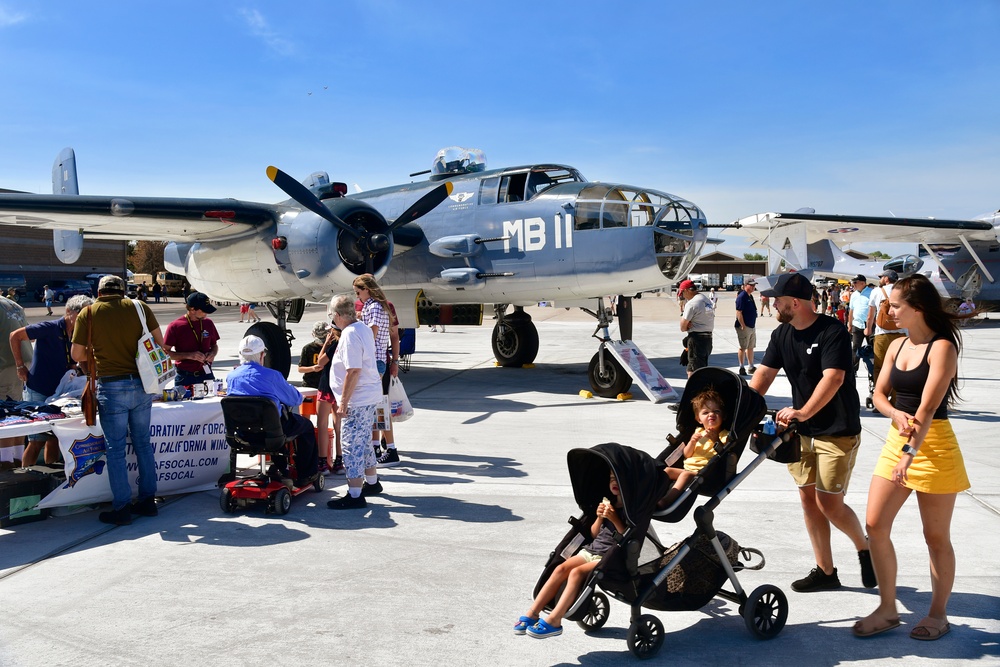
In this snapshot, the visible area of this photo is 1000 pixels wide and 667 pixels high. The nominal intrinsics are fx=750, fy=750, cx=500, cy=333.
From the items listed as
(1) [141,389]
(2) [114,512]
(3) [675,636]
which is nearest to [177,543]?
(2) [114,512]

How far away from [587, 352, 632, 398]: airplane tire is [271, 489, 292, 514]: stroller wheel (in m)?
6.52

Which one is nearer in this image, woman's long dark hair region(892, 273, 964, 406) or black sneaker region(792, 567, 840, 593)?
woman's long dark hair region(892, 273, 964, 406)

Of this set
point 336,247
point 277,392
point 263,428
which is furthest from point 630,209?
point 263,428

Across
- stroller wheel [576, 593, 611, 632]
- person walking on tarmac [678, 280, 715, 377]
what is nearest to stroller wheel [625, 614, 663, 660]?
stroller wheel [576, 593, 611, 632]

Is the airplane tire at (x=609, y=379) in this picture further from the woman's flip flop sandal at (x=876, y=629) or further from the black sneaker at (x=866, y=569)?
the woman's flip flop sandal at (x=876, y=629)

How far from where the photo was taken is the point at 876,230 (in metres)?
25.9

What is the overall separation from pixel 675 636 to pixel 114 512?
4299mm

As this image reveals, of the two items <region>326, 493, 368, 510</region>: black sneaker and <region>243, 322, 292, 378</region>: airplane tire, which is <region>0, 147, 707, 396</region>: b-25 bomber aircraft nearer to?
<region>243, 322, 292, 378</region>: airplane tire

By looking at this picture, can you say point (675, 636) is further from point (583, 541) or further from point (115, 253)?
point (115, 253)

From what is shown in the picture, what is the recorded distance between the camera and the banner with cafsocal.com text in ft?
19.0

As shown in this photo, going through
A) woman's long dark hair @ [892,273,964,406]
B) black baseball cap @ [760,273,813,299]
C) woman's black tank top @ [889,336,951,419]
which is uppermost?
black baseball cap @ [760,273,813,299]

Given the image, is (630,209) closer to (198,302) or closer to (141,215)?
(198,302)

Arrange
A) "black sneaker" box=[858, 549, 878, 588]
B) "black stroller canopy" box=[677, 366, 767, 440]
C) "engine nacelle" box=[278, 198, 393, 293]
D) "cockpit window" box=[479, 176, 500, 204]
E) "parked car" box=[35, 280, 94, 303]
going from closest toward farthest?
"black stroller canopy" box=[677, 366, 767, 440] → "black sneaker" box=[858, 549, 878, 588] → "engine nacelle" box=[278, 198, 393, 293] → "cockpit window" box=[479, 176, 500, 204] → "parked car" box=[35, 280, 94, 303]

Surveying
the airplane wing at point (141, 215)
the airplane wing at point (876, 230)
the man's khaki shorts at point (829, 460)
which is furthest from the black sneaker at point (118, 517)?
the airplane wing at point (876, 230)
